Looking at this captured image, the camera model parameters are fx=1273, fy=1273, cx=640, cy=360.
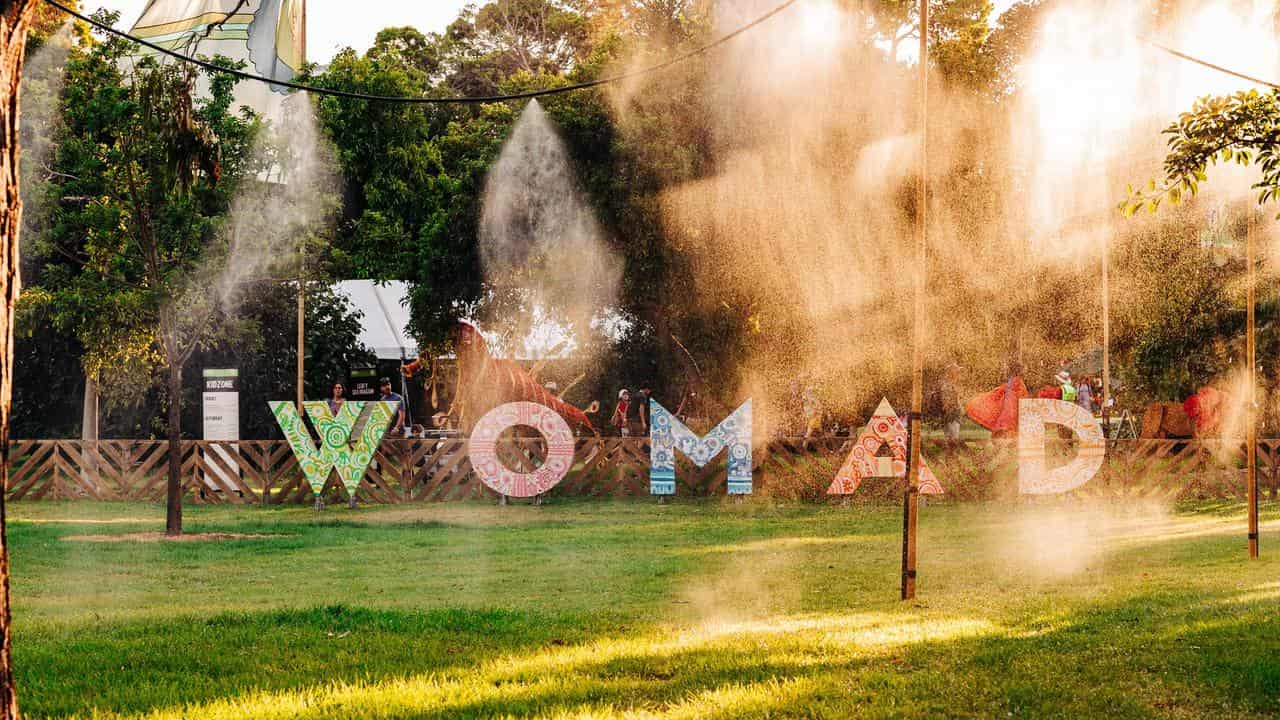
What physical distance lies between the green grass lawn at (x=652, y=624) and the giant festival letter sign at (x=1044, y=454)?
509cm

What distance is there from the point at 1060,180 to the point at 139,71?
1800cm

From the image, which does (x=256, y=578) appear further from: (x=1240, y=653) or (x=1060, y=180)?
(x=1060, y=180)

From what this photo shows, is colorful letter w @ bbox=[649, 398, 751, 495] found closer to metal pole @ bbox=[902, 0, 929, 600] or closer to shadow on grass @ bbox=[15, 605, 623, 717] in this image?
metal pole @ bbox=[902, 0, 929, 600]

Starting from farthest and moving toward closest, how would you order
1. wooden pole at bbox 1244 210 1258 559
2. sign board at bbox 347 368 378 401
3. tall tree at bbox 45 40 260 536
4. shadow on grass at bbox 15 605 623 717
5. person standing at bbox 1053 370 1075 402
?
sign board at bbox 347 368 378 401 < person standing at bbox 1053 370 1075 402 < tall tree at bbox 45 40 260 536 < wooden pole at bbox 1244 210 1258 559 < shadow on grass at bbox 15 605 623 717

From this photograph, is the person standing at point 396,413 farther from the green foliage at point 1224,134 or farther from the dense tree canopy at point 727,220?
the green foliage at point 1224,134

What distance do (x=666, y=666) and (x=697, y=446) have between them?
1591cm

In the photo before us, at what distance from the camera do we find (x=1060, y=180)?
26.7 meters

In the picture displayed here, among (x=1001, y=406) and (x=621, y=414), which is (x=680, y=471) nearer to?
(x=621, y=414)

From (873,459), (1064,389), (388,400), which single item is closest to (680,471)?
(873,459)

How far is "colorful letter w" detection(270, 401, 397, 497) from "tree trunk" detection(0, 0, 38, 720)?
18.3 meters

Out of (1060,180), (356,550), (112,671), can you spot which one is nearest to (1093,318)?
(1060,180)

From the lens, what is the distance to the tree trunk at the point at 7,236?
5.47 metres

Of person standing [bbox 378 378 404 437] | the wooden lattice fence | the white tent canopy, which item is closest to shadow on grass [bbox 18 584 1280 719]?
the wooden lattice fence

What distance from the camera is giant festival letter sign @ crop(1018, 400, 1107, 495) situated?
24.3 metres
